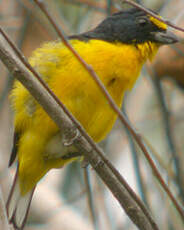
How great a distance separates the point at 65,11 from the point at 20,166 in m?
3.47

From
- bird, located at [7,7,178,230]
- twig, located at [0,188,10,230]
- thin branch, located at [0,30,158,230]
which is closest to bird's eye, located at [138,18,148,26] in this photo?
bird, located at [7,7,178,230]

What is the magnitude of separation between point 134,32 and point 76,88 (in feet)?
2.39

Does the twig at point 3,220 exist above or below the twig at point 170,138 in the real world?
above

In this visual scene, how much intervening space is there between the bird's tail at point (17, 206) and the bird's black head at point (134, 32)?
4.05 ft

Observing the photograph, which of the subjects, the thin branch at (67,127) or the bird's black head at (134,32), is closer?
the thin branch at (67,127)

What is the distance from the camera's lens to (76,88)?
10.6 feet

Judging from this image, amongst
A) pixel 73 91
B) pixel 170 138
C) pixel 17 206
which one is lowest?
pixel 170 138

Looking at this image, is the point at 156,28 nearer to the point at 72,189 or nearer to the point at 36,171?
the point at 36,171

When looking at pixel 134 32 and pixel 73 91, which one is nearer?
pixel 73 91

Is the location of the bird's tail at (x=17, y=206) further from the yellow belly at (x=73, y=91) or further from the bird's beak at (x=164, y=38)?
the bird's beak at (x=164, y=38)

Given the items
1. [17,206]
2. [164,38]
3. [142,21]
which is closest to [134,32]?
[142,21]

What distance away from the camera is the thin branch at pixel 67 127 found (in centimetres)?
233

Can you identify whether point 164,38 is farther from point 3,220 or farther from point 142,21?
point 3,220

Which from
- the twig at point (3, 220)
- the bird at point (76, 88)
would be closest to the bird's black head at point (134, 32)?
the bird at point (76, 88)
